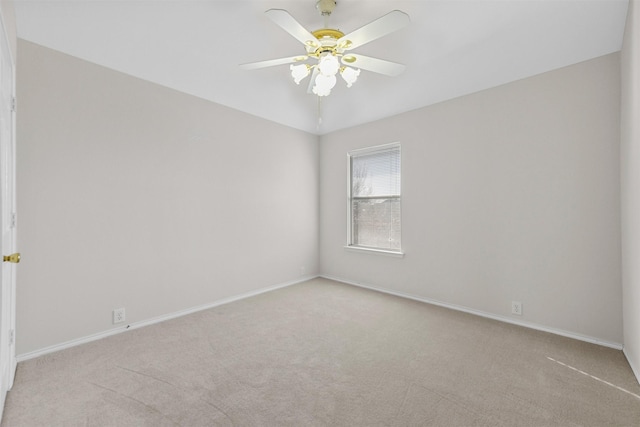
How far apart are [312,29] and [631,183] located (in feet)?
9.08

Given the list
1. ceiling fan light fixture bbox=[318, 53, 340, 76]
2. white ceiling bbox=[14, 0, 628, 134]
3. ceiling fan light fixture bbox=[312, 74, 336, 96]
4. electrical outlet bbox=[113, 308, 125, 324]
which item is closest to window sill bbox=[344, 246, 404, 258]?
white ceiling bbox=[14, 0, 628, 134]

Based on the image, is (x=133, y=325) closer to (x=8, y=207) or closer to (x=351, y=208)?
(x=8, y=207)

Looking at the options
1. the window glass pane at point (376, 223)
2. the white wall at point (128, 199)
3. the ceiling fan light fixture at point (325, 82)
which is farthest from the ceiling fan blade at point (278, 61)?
the window glass pane at point (376, 223)

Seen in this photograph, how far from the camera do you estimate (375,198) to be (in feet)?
14.6

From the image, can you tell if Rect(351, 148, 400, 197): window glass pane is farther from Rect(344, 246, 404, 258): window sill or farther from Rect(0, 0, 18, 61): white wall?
Rect(0, 0, 18, 61): white wall

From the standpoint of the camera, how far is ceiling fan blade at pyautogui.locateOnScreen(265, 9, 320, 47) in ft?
5.57

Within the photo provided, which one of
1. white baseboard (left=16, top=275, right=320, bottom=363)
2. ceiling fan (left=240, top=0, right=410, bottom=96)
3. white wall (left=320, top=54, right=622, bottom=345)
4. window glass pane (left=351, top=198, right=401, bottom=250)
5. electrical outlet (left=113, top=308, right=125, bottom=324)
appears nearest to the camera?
ceiling fan (left=240, top=0, right=410, bottom=96)

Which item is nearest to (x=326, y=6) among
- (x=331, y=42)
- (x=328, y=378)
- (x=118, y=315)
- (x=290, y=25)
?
(x=331, y=42)

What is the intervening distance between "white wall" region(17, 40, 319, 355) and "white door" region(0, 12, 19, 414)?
0.83 feet

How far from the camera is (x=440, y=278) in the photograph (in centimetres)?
363

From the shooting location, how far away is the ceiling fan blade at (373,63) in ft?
7.11

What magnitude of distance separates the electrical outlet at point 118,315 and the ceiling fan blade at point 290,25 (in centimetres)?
294

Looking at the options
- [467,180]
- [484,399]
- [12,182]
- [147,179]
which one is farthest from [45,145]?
[467,180]

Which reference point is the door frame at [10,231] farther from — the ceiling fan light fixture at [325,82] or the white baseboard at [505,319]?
the white baseboard at [505,319]
